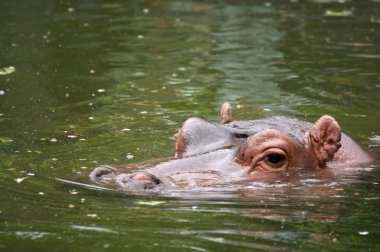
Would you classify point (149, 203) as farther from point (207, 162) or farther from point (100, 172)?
point (207, 162)

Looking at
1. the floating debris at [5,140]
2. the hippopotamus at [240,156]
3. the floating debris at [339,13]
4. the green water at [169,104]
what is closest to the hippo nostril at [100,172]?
the hippopotamus at [240,156]

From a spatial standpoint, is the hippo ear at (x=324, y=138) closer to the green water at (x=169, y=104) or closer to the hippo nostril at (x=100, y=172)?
the green water at (x=169, y=104)

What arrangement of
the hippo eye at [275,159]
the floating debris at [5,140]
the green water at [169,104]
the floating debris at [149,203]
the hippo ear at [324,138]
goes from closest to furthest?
1. the green water at [169,104]
2. the floating debris at [149,203]
3. the hippo eye at [275,159]
4. the hippo ear at [324,138]
5. the floating debris at [5,140]

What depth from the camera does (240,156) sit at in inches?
310

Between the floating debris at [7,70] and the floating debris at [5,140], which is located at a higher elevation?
the floating debris at [7,70]

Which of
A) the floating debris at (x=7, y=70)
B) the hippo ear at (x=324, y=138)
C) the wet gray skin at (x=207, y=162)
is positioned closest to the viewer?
the wet gray skin at (x=207, y=162)

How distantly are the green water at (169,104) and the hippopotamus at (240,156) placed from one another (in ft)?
0.53

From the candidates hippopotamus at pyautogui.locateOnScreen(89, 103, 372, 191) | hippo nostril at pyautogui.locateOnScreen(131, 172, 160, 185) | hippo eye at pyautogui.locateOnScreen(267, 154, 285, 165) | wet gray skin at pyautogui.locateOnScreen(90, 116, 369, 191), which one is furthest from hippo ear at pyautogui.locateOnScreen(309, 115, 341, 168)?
hippo nostril at pyautogui.locateOnScreen(131, 172, 160, 185)

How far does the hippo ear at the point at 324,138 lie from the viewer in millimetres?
8023

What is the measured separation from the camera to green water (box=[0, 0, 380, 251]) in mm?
6711

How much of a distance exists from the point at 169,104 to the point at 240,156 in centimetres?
400

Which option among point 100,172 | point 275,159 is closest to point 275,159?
point 275,159

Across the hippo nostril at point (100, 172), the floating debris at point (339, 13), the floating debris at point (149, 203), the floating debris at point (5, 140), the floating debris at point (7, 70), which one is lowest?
the floating debris at point (5, 140)

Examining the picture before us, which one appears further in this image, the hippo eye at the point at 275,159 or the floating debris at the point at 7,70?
the floating debris at the point at 7,70
